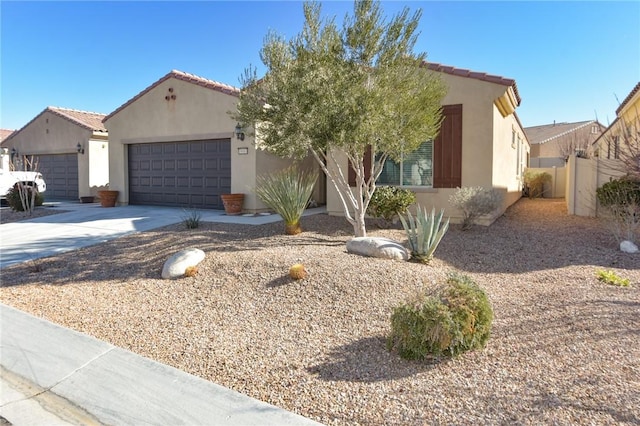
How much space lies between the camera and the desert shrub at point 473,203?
32.6ft

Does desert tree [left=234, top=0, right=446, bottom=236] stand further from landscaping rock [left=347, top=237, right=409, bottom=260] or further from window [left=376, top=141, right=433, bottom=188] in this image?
window [left=376, top=141, right=433, bottom=188]

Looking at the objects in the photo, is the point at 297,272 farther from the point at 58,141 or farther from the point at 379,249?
the point at 58,141

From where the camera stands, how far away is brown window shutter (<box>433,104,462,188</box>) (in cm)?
1138

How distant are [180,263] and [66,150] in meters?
17.0

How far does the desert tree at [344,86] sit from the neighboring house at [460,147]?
11.7 ft

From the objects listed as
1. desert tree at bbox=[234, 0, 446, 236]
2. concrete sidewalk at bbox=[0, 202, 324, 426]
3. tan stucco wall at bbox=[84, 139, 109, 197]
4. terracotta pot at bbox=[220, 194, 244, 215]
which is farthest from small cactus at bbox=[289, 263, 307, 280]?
tan stucco wall at bbox=[84, 139, 109, 197]

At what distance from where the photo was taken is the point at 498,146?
39.7 ft

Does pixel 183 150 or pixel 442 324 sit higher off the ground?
pixel 183 150

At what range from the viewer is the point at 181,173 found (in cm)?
1579

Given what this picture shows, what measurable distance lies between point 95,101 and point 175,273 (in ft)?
57.8

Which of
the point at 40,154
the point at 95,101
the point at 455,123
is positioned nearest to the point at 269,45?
the point at 455,123

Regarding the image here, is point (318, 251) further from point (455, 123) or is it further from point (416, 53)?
point (455, 123)

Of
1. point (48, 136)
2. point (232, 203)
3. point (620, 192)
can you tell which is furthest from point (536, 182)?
point (48, 136)

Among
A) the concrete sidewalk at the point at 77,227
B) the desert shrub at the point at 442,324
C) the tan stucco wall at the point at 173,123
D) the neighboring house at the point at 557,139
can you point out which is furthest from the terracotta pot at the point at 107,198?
the neighboring house at the point at 557,139
